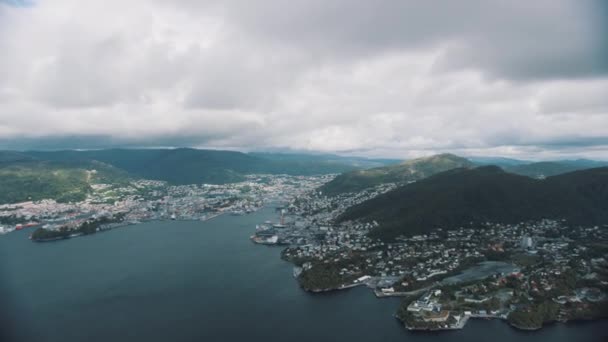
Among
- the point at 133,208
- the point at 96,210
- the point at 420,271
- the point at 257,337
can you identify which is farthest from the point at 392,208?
the point at 96,210

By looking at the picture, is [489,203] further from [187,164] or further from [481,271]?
[187,164]

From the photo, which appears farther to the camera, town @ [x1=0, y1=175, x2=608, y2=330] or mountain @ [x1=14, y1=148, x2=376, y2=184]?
mountain @ [x1=14, y1=148, x2=376, y2=184]

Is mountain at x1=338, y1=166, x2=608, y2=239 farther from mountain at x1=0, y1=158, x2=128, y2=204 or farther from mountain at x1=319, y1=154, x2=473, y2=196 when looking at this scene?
mountain at x1=0, y1=158, x2=128, y2=204

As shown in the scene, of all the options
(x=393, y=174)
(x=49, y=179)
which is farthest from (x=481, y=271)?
(x=49, y=179)

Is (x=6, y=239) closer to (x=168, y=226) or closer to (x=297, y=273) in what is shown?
(x=168, y=226)

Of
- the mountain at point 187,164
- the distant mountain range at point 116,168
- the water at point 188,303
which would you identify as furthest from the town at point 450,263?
the mountain at point 187,164

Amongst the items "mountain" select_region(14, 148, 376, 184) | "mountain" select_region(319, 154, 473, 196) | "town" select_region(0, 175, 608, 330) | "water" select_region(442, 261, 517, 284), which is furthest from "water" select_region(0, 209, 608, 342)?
"mountain" select_region(14, 148, 376, 184)

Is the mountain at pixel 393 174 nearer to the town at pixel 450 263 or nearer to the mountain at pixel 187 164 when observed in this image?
the town at pixel 450 263
